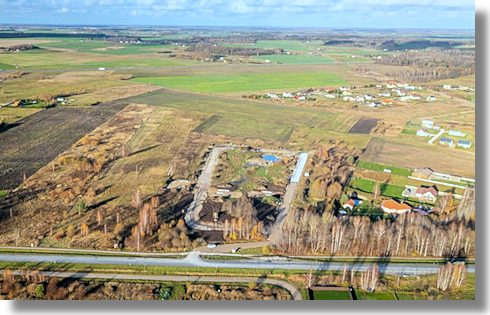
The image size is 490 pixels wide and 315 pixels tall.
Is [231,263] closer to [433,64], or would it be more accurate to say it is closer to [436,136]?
[436,136]

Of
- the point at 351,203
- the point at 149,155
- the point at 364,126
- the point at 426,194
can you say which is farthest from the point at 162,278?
the point at 364,126

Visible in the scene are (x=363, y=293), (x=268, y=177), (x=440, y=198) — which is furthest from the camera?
(x=268, y=177)

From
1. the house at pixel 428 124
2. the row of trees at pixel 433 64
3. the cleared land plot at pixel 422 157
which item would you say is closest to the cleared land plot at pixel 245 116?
the cleared land plot at pixel 422 157

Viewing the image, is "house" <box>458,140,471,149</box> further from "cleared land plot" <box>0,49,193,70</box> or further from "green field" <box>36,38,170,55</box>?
"green field" <box>36,38,170,55</box>

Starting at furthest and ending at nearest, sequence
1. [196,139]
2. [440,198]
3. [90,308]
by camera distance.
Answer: [196,139]
[440,198]
[90,308]

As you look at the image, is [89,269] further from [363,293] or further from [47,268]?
[363,293]

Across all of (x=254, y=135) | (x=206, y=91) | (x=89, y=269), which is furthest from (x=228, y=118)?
(x=89, y=269)
